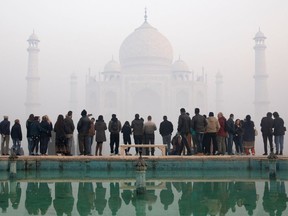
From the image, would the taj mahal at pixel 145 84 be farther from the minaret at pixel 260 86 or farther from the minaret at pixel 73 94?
the minaret at pixel 73 94

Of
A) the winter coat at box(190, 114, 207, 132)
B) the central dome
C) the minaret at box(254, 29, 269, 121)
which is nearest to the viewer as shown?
the winter coat at box(190, 114, 207, 132)

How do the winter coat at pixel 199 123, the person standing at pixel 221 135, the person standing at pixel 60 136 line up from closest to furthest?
the person standing at pixel 60 136
the winter coat at pixel 199 123
the person standing at pixel 221 135

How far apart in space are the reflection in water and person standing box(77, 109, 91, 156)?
221 cm

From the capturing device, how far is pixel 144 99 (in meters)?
37.2

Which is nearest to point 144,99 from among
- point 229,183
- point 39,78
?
point 39,78

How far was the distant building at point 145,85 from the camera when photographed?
36062 mm

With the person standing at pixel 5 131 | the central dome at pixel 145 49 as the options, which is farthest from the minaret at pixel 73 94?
the person standing at pixel 5 131

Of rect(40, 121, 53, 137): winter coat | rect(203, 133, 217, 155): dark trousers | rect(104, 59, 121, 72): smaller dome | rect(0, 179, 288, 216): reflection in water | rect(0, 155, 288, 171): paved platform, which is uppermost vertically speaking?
rect(104, 59, 121, 72): smaller dome

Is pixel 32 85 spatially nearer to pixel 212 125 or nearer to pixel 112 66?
pixel 112 66

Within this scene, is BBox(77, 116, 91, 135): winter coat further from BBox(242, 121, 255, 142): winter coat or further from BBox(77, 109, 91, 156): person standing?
BBox(242, 121, 255, 142): winter coat

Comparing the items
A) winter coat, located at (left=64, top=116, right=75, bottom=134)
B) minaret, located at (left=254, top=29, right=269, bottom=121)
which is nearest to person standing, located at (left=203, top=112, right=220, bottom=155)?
winter coat, located at (left=64, top=116, right=75, bottom=134)

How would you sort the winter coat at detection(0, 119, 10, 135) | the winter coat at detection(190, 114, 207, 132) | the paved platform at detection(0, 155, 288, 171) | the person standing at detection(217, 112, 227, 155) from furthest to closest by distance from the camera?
the winter coat at detection(0, 119, 10, 135)
the person standing at detection(217, 112, 227, 155)
the winter coat at detection(190, 114, 207, 132)
the paved platform at detection(0, 155, 288, 171)

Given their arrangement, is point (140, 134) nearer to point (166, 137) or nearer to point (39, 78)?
point (166, 137)

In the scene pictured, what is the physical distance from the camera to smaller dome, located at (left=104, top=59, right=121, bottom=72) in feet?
128
